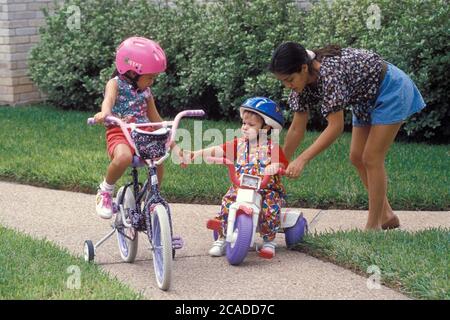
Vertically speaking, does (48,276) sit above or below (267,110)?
below

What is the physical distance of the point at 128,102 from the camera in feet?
18.5

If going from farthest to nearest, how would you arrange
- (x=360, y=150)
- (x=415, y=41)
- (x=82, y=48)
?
1. (x=82, y=48)
2. (x=415, y=41)
3. (x=360, y=150)

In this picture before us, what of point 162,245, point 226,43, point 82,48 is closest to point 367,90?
point 162,245

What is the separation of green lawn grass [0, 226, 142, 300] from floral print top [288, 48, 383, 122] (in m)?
1.73

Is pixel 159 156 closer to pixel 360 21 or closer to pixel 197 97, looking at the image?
pixel 360 21

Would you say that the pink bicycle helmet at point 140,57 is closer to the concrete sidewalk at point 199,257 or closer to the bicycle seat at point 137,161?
the bicycle seat at point 137,161

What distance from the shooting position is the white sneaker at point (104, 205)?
18.1 ft

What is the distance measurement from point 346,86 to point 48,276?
7.18 feet

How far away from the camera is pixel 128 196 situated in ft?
18.5

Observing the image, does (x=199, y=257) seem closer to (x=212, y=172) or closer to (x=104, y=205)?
(x=104, y=205)

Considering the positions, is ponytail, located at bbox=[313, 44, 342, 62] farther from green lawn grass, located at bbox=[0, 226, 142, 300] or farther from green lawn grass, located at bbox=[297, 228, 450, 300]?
green lawn grass, located at bbox=[0, 226, 142, 300]

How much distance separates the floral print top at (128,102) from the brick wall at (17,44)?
6930mm

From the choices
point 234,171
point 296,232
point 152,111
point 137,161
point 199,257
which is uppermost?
point 152,111

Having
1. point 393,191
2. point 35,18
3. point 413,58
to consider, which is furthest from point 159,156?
point 35,18
